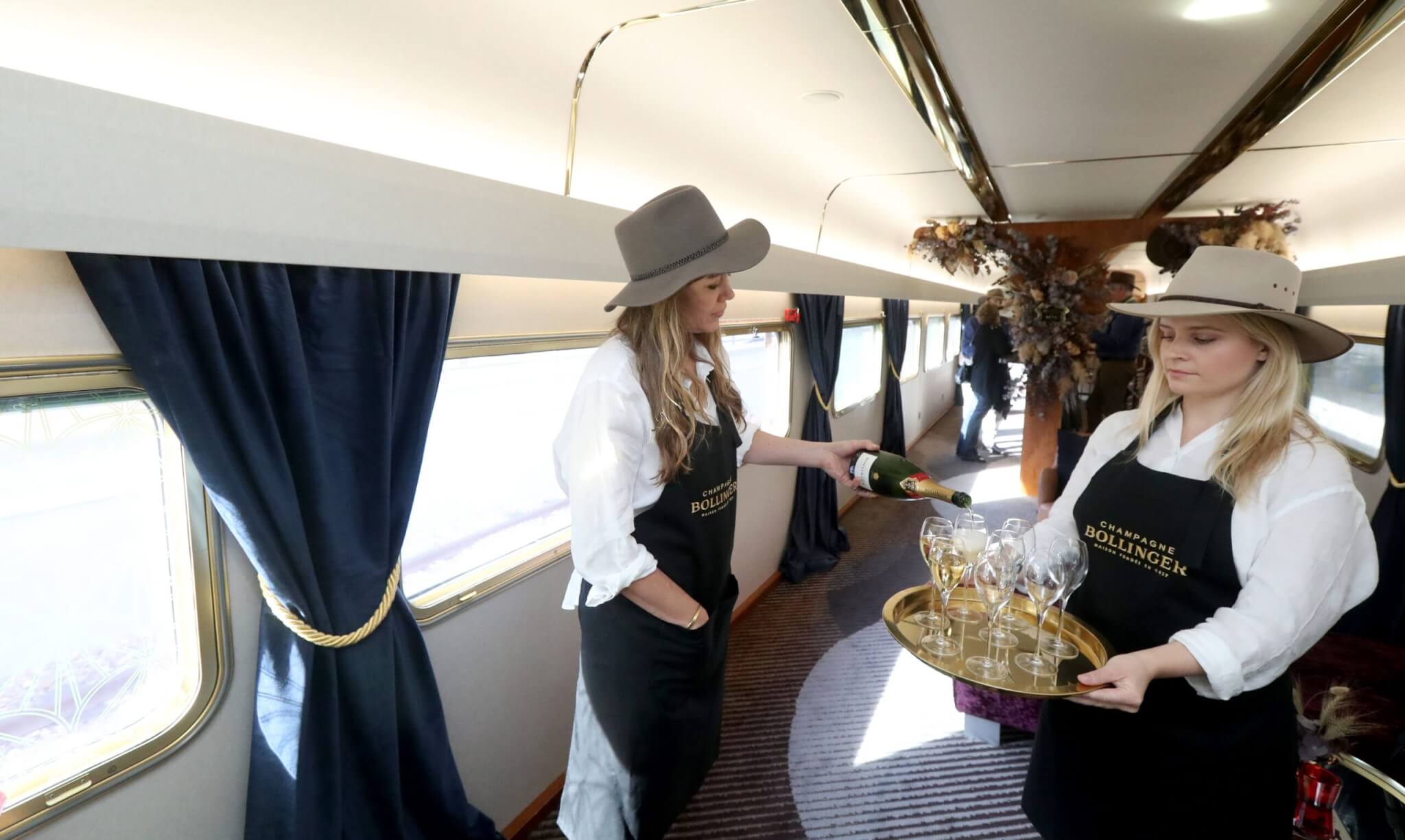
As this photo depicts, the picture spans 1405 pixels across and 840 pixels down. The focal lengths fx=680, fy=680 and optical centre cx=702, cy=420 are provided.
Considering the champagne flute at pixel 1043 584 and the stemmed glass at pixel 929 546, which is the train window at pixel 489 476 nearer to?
the stemmed glass at pixel 929 546

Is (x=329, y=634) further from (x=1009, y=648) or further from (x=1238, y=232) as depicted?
(x=1238, y=232)

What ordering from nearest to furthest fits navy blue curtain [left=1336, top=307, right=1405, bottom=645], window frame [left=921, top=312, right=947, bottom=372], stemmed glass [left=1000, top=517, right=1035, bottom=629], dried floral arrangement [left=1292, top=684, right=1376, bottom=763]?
stemmed glass [left=1000, top=517, right=1035, bottom=629], dried floral arrangement [left=1292, top=684, right=1376, bottom=763], navy blue curtain [left=1336, top=307, right=1405, bottom=645], window frame [left=921, top=312, right=947, bottom=372]

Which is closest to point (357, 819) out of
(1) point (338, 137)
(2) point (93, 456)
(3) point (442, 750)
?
(3) point (442, 750)

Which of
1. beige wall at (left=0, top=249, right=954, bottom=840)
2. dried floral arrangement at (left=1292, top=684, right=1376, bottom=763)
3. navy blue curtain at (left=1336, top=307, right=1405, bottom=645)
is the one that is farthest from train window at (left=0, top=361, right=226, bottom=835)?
navy blue curtain at (left=1336, top=307, right=1405, bottom=645)

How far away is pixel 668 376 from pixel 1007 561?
93 centimetres

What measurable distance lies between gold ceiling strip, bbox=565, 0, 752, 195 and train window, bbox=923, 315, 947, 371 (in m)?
8.67

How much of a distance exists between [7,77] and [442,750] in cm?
189

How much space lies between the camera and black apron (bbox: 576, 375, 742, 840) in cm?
187

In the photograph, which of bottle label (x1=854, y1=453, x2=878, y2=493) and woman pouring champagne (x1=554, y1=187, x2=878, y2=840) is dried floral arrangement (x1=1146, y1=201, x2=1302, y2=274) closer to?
bottle label (x1=854, y1=453, x2=878, y2=493)

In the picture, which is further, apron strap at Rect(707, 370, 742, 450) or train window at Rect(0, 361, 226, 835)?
apron strap at Rect(707, 370, 742, 450)

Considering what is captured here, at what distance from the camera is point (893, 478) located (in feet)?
7.07

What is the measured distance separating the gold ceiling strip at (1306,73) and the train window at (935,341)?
7.05m

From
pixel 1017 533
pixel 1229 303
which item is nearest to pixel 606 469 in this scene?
pixel 1017 533

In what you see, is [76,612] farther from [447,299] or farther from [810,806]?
[810,806]
